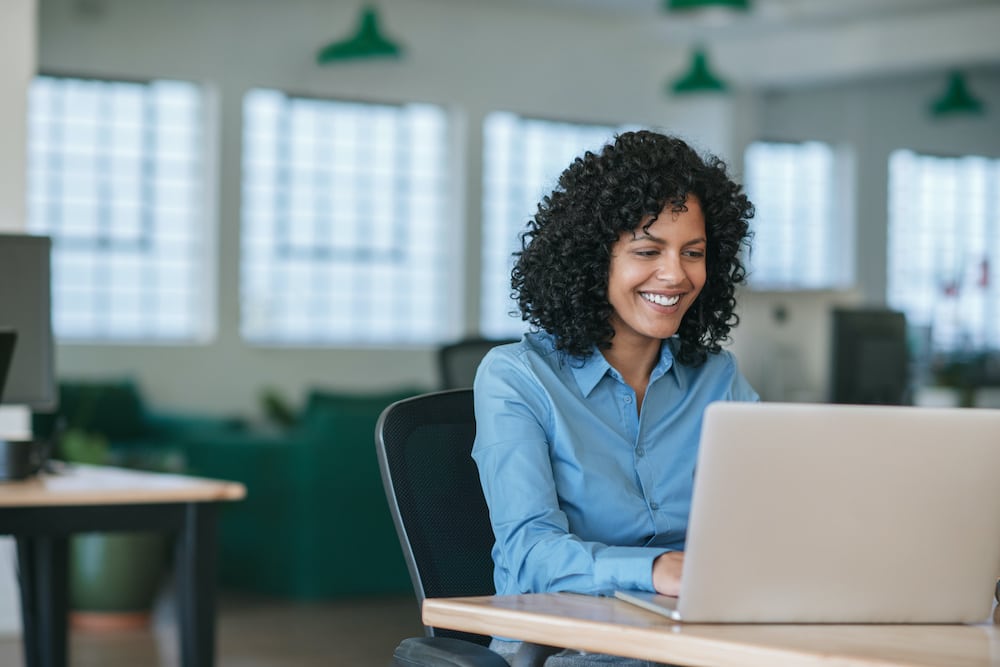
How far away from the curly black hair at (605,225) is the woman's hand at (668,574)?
1.48ft

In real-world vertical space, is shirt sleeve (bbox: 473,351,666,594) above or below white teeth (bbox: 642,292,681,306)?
below

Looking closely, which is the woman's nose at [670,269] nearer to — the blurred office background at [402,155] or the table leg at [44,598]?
the table leg at [44,598]

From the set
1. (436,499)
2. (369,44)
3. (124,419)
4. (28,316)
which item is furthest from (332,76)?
(436,499)

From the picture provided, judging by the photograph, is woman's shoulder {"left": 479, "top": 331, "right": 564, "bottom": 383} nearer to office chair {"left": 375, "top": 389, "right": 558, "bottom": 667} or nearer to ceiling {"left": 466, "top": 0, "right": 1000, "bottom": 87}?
office chair {"left": 375, "top": 389, "right": 558, "bottom": 667}

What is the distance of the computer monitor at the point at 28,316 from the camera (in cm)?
304

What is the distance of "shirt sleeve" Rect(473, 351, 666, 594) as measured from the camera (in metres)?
1.61

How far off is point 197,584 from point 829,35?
6.80 m

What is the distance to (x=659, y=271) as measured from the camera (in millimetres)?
1896

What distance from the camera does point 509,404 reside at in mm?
1843

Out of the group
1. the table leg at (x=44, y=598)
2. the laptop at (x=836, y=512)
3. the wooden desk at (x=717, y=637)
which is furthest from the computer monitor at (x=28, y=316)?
the laptop at (x=836, y=512)

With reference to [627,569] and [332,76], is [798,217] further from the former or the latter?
[627,569]

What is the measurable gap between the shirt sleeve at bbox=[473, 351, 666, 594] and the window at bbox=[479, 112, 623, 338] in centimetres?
679

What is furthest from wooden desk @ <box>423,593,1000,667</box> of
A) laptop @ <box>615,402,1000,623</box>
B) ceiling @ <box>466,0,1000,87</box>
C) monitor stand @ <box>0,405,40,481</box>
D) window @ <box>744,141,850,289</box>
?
window @ <box>744,141,850,289</box>

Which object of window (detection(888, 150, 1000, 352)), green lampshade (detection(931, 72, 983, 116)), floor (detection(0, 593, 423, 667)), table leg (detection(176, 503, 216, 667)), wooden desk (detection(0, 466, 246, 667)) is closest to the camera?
wooden desk (detection(0, 466, 246, 667))
